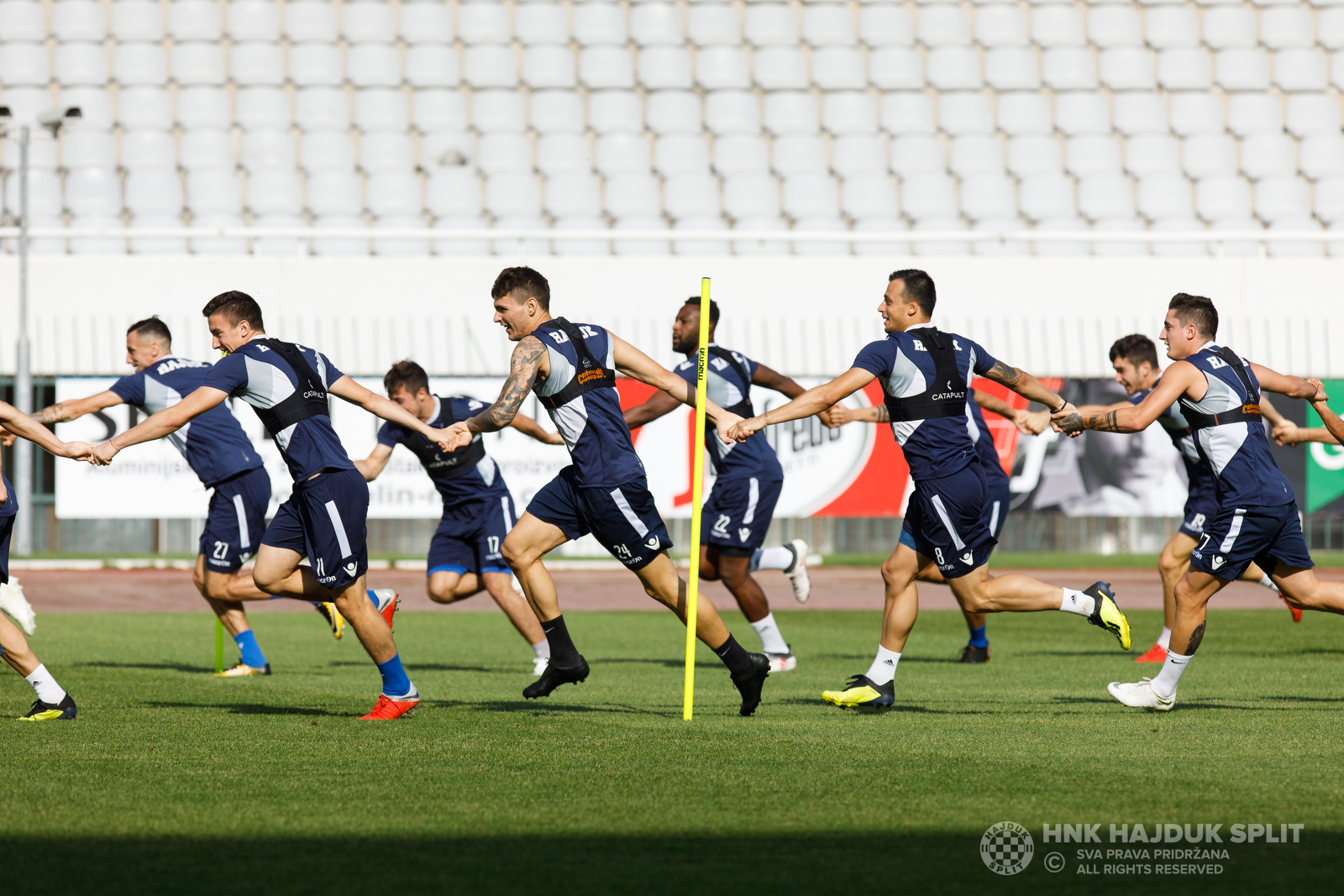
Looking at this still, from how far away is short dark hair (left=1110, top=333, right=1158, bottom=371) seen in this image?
1041 cm

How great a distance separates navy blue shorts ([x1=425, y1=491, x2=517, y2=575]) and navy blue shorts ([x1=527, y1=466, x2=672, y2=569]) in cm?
288

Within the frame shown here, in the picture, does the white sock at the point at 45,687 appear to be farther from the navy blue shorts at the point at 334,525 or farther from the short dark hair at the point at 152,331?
the short dark hair at the point at 152,331

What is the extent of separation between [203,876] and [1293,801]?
3.63 m

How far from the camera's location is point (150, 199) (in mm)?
25094

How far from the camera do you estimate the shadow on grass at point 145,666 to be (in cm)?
1027

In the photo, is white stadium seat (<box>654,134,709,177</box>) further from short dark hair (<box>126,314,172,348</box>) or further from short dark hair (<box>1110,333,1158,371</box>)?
short dark hair (<box>126,314,172,348</box>)

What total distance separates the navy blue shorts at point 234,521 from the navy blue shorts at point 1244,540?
5.69 meters

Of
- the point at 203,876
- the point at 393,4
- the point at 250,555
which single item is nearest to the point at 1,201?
the point at 393,4

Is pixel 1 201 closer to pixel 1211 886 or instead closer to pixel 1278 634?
pixel 1278 634

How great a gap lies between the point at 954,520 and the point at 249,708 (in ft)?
12.8

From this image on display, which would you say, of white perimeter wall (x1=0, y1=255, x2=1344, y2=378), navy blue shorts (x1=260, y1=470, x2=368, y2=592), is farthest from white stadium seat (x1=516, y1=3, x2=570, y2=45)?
navy blue shorts (x1=260, y1=470, x2=368, y2=592)

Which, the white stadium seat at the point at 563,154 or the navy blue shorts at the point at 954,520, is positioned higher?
the white stadium seat at the point at 563,154

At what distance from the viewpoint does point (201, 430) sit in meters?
9.97

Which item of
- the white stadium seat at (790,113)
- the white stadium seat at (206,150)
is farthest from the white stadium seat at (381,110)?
the white stadium seat at (790,113)
